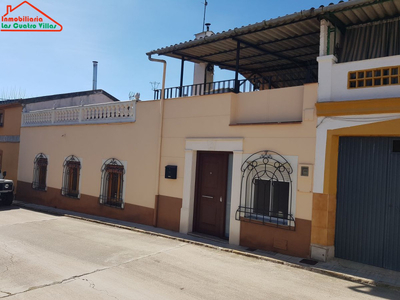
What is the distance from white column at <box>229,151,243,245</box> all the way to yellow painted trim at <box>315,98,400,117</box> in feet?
7.48

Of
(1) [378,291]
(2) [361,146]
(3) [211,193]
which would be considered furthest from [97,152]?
(1) [378,291]

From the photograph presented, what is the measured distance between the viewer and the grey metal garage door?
633cm

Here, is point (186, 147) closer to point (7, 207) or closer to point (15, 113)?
point (7, 207)

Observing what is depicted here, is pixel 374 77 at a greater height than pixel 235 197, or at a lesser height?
greater

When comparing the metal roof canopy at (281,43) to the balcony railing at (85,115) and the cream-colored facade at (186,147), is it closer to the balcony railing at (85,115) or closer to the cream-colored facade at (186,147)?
the cream-colored facade at (186,147)

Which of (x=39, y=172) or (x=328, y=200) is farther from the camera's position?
(x=39, y=172)

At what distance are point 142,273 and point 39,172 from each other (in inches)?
426

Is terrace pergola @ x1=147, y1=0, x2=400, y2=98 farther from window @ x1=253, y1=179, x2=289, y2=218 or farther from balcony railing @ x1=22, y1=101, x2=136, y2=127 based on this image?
window @ x1=253, y1=179, x2=289, y2=218

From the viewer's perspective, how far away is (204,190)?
30.4 ft

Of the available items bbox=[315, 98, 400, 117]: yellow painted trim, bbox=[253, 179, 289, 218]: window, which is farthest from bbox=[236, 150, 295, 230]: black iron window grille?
bbox=[315, 98, 400, 117]: yellow painted trim

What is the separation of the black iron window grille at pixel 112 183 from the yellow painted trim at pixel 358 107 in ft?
22.5

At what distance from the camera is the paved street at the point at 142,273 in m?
5.19

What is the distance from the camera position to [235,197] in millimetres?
8281

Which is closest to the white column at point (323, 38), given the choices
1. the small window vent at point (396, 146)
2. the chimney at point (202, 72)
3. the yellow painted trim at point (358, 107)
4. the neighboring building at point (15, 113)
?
the yellow painted trim at point (358, 107)
